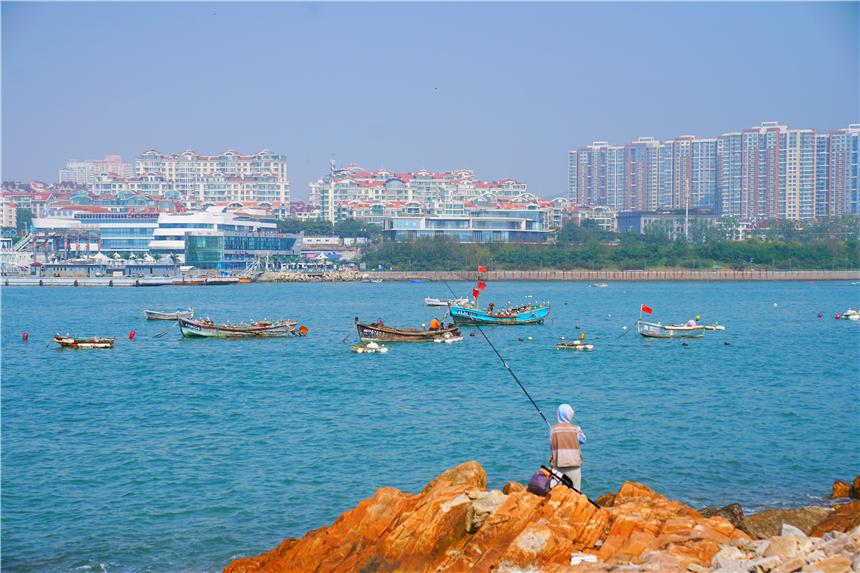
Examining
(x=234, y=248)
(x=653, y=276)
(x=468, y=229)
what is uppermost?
(x=468, y=229)

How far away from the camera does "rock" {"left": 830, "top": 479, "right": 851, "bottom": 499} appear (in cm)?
948

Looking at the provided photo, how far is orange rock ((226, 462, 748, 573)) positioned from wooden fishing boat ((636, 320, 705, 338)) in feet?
61.4

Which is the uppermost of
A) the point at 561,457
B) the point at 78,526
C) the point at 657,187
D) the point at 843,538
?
the point at 657,187

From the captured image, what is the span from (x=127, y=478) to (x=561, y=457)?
5.73 meters

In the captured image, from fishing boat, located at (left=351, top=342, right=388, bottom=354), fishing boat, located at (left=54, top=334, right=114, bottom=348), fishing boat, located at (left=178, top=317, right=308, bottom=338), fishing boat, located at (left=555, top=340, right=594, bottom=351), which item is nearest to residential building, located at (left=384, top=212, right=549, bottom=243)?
fishing boat, located at (left=178, top=317, right=308, bottom=338)

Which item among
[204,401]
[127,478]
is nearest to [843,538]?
[127,478]

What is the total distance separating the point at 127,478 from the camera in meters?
10.4

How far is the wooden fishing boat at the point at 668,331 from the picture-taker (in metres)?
25.4

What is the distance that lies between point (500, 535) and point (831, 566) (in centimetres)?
Answer: 192

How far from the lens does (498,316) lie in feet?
97.8

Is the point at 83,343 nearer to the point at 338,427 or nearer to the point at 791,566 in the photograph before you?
the point at 338,427

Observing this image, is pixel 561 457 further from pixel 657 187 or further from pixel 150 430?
pixel 657 187

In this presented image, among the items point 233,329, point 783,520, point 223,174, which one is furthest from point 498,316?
point 223,174

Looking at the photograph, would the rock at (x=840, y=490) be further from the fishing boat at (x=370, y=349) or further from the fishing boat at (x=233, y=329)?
the fishing boat at (x=233, y=329)
